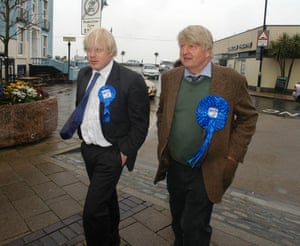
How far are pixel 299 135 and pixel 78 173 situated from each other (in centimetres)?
665

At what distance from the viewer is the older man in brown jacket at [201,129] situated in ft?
6.93

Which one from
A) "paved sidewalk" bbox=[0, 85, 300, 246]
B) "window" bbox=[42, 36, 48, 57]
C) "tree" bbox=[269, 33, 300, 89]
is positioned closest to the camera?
"paved sidewalk" bbox=[0, 85, 300, 246]

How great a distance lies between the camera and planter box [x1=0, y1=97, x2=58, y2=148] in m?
5.35

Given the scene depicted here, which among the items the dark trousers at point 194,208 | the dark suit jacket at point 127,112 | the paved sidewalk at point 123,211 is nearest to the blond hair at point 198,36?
the dark suit jacket at point 127,112

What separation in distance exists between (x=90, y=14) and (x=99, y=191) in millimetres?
5069

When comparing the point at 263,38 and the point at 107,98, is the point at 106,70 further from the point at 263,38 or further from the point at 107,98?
the point at 263,38

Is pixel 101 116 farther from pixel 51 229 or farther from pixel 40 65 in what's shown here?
pixel 40 65

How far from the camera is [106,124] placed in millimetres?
2295

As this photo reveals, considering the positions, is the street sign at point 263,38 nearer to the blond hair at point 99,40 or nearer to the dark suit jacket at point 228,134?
the dark suit jacket at point 228,134

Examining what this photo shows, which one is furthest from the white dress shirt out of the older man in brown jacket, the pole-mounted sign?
the pole-mounted sign

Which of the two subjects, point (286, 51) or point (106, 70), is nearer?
point (106, 70)

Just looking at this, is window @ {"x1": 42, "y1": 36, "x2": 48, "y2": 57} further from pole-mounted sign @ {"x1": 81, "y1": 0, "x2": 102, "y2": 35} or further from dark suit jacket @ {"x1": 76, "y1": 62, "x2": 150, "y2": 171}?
dark suit jacket @ {"x1": 76, "y1": 62, "x2": 150, "y2": 171}

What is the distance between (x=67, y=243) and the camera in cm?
273

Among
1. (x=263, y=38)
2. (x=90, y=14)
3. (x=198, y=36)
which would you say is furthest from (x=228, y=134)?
(x=263, y=38)
